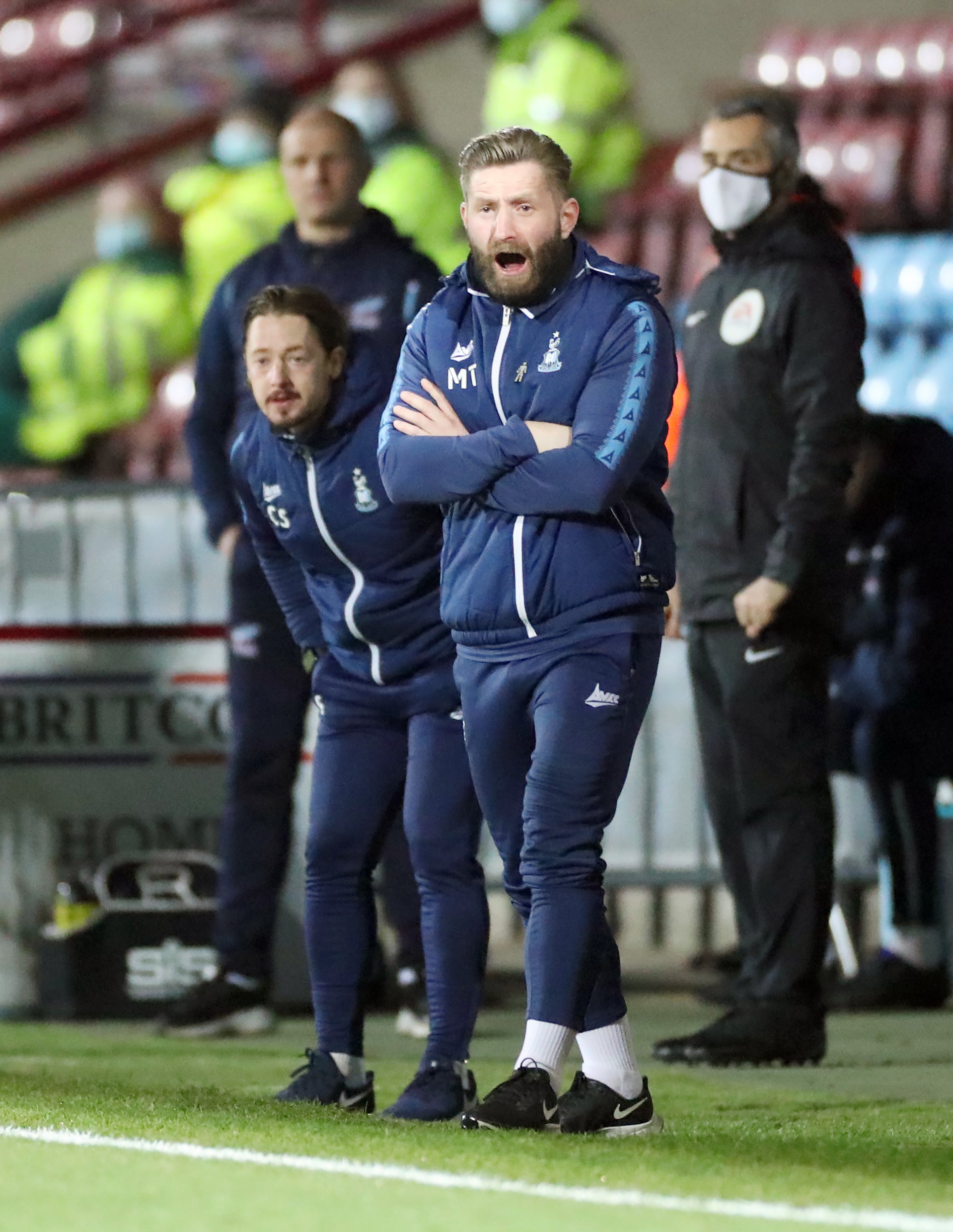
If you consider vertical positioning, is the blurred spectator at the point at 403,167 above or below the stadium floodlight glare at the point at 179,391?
above

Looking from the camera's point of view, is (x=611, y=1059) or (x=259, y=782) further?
(x=259, y=782)

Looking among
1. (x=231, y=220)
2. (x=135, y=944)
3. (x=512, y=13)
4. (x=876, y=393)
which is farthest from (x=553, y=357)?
(x=512, y=13)

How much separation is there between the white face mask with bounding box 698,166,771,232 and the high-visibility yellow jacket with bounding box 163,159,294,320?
8025 millimetres

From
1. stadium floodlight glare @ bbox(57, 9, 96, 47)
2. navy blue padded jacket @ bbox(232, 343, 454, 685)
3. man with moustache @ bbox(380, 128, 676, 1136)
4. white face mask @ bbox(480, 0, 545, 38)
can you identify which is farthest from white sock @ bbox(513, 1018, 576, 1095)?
stadium floodlight glare @ bbox(57, 9, 96, 47)

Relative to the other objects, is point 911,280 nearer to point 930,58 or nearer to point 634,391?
point 930,58

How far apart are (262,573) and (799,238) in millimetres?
1603

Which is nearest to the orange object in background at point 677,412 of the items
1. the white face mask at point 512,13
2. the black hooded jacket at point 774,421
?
the black hooded jacket at point 774,421

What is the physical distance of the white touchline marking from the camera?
3.08 meters

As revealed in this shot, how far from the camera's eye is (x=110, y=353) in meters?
14.0

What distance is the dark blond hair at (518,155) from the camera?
12.8ft

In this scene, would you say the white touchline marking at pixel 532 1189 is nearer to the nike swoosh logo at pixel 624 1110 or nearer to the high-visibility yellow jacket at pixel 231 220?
the nike swoosh logo at pixel 624 1110

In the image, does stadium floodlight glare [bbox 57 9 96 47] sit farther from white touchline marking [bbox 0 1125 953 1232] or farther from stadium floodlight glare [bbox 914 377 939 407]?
white touchline marking [bbox 0 1125 953 1232]

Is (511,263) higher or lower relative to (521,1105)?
higher

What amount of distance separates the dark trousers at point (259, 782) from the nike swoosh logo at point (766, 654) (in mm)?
1152
